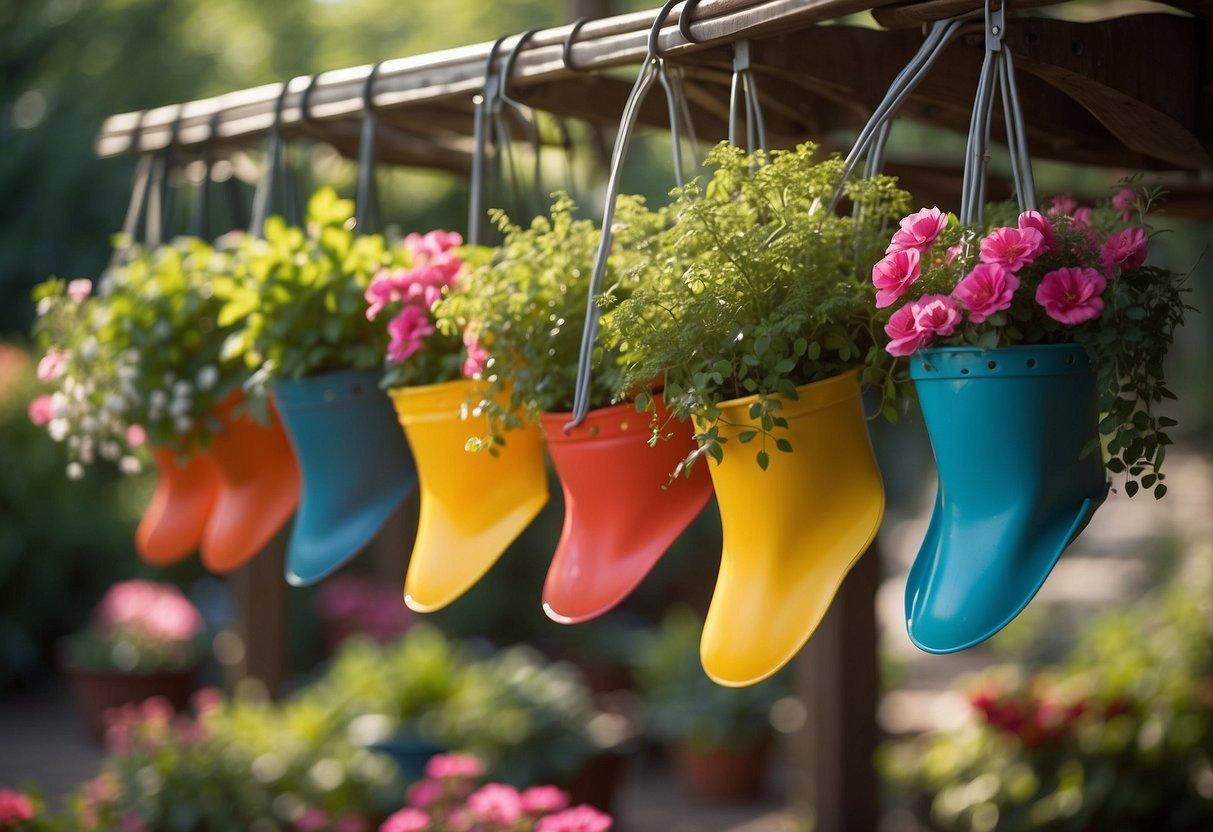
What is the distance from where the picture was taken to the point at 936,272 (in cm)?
92

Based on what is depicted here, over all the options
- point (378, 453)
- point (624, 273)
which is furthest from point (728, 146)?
point (378, 453)

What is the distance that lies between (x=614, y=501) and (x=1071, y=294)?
1.47 ft

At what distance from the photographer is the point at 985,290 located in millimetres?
876

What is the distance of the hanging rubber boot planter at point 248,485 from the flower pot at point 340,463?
0.60 ft

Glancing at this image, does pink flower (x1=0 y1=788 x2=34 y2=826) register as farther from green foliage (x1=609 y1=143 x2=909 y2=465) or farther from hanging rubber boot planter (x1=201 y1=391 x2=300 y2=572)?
green foliage (x1=609 y1=143 x2=909 y2=465)

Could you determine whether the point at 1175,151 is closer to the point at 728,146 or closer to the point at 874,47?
the point at 874,47

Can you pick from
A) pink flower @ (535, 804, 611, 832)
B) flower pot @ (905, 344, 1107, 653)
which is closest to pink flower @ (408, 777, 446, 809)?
pink flower @ (535, 804, 611, 832)

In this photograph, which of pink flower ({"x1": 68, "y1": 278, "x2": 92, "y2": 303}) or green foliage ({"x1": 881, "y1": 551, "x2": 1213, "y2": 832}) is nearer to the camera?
pink flower ({"x1": 68, "y1": 278, "x2": 92, "y2": 303})

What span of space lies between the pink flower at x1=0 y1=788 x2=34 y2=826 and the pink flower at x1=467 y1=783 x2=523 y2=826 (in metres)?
0.72

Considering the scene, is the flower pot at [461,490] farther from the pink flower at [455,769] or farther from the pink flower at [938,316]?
the pink flower at [455,769]

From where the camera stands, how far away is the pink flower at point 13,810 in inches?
79.1

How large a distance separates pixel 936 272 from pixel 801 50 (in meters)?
0.39

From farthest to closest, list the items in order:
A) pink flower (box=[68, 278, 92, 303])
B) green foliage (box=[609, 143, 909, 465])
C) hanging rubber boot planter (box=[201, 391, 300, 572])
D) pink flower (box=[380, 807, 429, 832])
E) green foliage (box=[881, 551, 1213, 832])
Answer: green foliage (box=[881, 551, 1213, 832]), pink flower (box=[380, 807, 429, 832]), pink flower (box=[68, 278, 92, 303]), hanging rubber boot planter (box=[201, 391, 300, 572]), green foliage (box=[609, 143, 909, 465])

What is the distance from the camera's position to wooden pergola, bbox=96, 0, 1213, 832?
3.56ft
